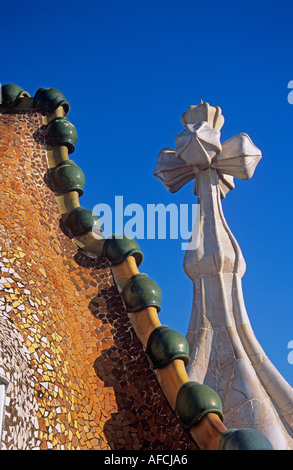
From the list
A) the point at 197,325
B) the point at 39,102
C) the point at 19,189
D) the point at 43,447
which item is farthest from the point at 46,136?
the point at 197,325

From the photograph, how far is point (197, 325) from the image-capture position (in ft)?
30.8

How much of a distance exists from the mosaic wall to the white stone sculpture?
12.2 ft

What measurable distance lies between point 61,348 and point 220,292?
5015 mm

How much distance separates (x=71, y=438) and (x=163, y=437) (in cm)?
70

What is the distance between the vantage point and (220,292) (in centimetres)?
940

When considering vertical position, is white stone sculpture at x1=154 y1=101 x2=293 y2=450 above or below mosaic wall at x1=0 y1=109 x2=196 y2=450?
above

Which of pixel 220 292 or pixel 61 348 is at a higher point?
pixel 220 292

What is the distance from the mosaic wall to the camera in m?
4.16

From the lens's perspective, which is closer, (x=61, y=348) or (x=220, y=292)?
(x=61, y=348)

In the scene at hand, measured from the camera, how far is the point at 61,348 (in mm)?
4715

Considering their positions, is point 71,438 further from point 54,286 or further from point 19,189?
point 19,189

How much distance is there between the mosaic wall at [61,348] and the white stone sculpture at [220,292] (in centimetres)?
372

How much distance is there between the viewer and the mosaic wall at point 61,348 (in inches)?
164

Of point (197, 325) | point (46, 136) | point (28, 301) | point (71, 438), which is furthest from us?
point (197, 325)
